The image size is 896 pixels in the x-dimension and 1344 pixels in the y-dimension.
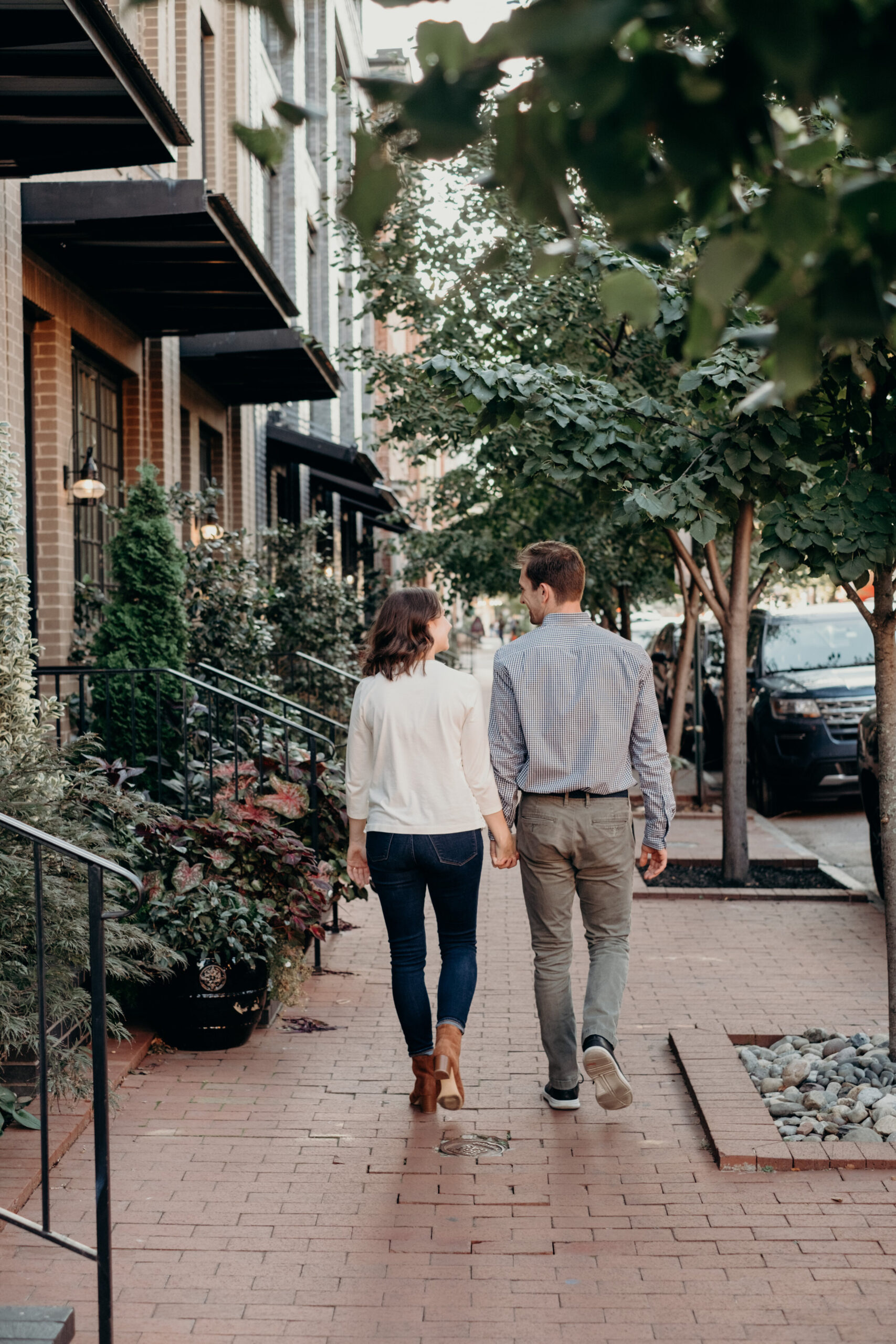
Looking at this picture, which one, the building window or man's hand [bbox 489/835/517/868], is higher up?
the building window

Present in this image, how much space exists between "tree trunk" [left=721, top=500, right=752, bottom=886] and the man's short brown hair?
13.6 ft

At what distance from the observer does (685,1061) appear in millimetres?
5184

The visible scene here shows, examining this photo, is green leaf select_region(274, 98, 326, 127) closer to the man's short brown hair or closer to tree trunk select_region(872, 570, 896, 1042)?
the man's short brown hair

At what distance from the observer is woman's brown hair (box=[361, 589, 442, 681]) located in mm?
4852

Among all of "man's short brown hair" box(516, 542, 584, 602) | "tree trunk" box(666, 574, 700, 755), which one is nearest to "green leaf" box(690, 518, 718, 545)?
"man's short brown hair" box(516, 542, 584, 602)

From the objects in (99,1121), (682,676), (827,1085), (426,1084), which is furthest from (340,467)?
(99,1121)

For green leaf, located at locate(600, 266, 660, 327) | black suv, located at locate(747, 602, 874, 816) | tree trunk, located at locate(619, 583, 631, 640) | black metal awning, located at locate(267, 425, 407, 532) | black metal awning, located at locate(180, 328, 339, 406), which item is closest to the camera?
green leaf, located at locate(600, 266, 660, 327)

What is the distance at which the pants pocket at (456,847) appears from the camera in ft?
15.5

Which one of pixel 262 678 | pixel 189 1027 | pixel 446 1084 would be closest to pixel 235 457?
pixel 262 678

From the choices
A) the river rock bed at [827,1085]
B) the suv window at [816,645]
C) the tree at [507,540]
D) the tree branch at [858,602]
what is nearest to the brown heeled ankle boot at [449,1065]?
the river rock bed at [827,1085]

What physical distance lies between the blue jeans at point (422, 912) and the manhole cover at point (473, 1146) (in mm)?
379

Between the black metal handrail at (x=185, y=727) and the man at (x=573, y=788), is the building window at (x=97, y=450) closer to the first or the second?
the black metal handrail at (x=185, y=727)

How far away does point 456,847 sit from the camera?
474 cm

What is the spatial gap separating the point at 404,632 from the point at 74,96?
310 cm
